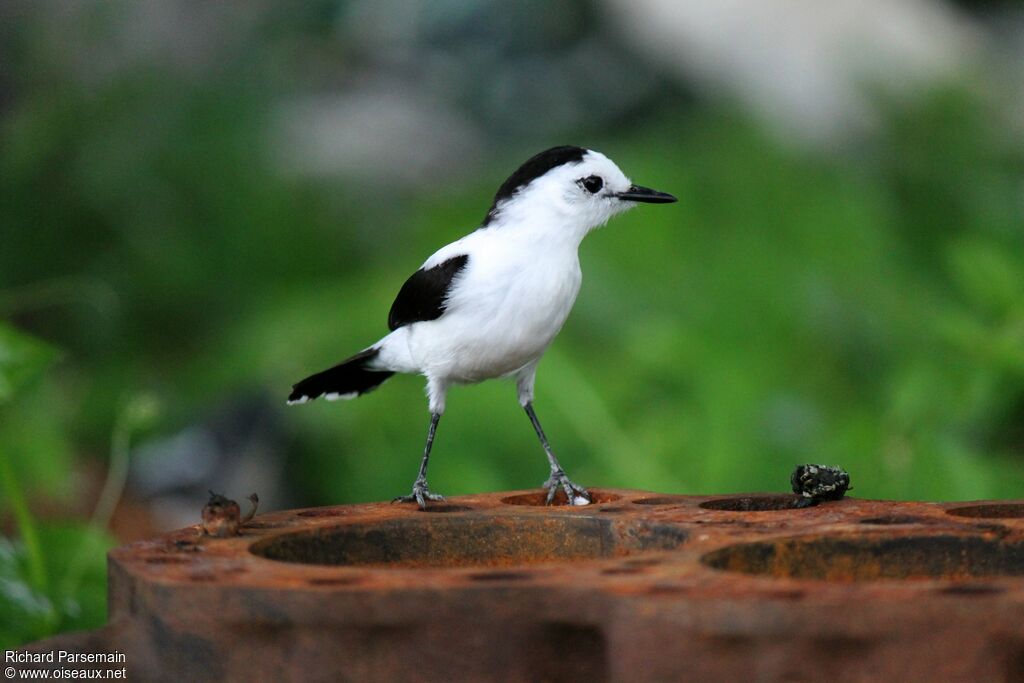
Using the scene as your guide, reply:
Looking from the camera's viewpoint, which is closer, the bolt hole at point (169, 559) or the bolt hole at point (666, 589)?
the bolt hole at point (666, 589)

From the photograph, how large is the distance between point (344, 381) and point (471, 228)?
1.90 meters

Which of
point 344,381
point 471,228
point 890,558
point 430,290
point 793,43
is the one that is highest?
point 793,43

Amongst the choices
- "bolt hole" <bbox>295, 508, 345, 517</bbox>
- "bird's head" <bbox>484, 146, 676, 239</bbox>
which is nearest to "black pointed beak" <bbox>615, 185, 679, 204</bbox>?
"bird's head" <bbox>484, 146, 676, 239</bbox>

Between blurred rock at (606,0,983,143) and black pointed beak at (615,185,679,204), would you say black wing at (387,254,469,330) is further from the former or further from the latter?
blurred rock at (606,0,983,143)

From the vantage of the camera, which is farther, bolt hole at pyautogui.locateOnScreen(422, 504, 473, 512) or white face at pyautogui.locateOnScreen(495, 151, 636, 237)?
white face at pyautogui.locateOnScreen(495, 151, 636, 237)

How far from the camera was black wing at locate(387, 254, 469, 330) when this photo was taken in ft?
7.29

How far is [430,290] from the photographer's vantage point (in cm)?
224

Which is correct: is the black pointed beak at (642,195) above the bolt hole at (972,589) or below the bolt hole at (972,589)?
above

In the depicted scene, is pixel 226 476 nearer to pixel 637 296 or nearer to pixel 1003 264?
pixel 637 296

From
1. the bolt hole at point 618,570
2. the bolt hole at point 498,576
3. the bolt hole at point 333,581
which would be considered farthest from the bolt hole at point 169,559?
the bolt hole at point 618,570

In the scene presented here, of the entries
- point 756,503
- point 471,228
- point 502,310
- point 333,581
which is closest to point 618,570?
point 333,581

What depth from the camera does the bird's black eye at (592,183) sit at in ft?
7.54

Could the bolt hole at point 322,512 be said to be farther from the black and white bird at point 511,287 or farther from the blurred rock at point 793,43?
the blurred rock at point 793,43

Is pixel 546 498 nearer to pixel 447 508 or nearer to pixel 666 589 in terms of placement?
pixel 447 508
